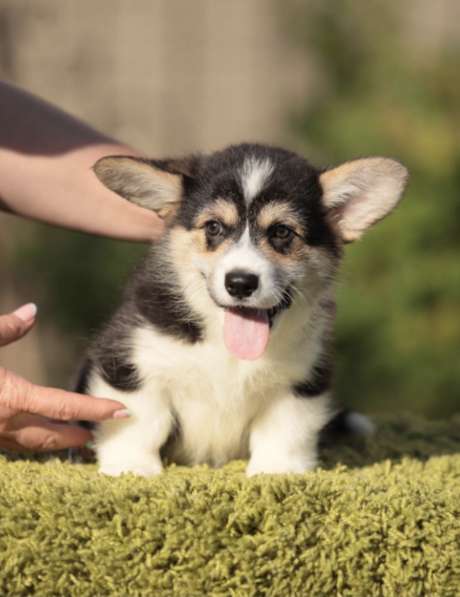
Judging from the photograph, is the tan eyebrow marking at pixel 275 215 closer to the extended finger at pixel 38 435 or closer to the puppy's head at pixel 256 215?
the puppy's head at pixel 256 215

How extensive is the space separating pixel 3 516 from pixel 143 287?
1008 mm

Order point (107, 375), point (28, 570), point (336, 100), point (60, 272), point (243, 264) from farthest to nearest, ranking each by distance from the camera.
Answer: point (336, 100)
point (60, 272)
point (107, 375)
point (243, 264)
point (28, 570)

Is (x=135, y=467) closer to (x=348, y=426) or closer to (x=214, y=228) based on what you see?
(x=214, y=228)

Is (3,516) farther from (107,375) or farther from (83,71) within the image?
(83,71)

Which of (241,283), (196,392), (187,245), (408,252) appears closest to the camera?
(241,283)

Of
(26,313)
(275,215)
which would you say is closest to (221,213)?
(275,215)

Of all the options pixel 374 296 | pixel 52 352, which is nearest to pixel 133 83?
pixel 52 352

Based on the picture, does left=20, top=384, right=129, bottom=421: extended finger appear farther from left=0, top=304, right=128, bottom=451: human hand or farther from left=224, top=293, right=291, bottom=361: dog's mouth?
left=224, top=293, right=291, bottom=361: dog's mouth

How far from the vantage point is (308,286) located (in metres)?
3.23

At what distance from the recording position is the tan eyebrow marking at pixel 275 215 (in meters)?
3.10

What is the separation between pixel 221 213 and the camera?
3.14m

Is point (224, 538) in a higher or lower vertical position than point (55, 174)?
lower

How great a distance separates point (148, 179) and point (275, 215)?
46 cm

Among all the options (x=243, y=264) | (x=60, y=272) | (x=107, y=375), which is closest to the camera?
(x=243, y=264)
